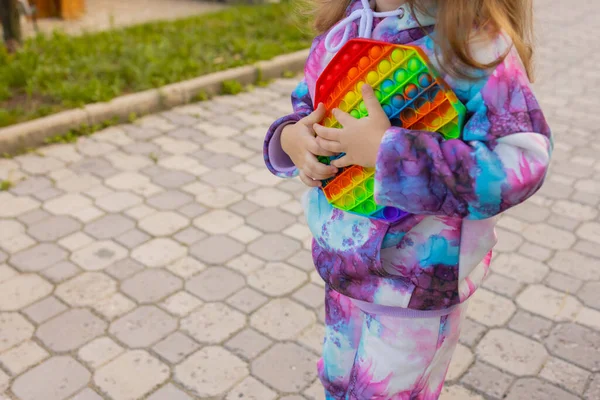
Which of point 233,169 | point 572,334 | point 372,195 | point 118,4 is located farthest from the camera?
point 118,4

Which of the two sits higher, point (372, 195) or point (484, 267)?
point (372, 195)

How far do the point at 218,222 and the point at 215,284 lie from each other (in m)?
0.57

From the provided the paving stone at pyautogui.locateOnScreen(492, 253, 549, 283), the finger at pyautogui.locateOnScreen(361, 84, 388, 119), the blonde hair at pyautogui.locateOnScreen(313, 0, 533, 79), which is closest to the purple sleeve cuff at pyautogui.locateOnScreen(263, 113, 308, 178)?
the finger at pyautogui.locateOnScreen(361, 84, 388, 119)

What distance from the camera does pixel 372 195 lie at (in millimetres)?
1340

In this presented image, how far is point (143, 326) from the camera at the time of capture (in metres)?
2.64

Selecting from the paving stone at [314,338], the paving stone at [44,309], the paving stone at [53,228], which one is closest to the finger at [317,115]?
the paving stone at [314,338]

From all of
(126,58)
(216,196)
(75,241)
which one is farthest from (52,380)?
(126,58)

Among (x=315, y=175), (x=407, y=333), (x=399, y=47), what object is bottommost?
(x=407, y=333)

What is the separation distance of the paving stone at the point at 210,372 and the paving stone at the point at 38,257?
1.01 m

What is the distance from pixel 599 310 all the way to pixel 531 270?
15.1 inches

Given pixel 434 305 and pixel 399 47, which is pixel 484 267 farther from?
pixel 399 47

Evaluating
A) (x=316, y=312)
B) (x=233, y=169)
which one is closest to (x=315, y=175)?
(x=316, y=312)

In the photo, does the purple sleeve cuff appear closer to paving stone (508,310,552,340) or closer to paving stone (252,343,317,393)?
paving stone (252,343,317,393)

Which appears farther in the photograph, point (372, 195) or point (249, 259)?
point (249, 259)
